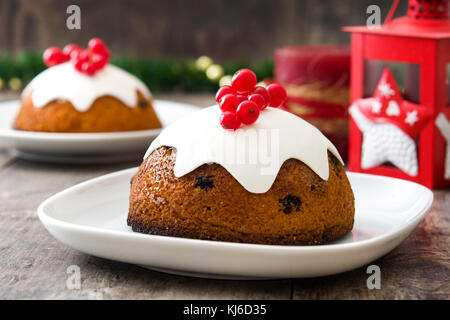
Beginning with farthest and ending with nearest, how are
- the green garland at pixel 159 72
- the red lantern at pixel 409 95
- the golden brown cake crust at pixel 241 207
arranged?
the green garland at pixel 159 72, the red lantern at pixel 409 95, the golden brown cake crust at pixel 241 207

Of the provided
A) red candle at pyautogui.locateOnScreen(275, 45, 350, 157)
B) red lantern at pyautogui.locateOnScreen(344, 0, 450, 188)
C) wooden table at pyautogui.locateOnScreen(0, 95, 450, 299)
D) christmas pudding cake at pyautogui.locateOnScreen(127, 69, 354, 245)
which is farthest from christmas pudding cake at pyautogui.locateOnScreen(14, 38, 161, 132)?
christmas pudding cake at pyautogui.locateOnScreen(127, 69, 354, 245)

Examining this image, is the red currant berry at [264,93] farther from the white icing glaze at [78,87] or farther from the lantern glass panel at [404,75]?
the white icing glaze at [78,87]

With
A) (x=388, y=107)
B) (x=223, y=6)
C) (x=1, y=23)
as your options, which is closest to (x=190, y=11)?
(x=223, y=6)

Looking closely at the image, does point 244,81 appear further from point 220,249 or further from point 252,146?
point 220,249

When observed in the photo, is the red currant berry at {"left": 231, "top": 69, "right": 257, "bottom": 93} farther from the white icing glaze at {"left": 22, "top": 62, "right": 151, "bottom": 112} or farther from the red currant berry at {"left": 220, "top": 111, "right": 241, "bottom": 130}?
the white icing glaze at {"left": 22, "top": 62, "right": 151, "bottom": 112}

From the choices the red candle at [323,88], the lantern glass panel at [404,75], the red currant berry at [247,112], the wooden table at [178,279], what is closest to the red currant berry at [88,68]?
the red candle at [323,88]

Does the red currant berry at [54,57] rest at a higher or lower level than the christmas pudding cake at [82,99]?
higher

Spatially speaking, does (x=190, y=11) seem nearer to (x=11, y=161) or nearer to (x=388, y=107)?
(x=11, y=161)
